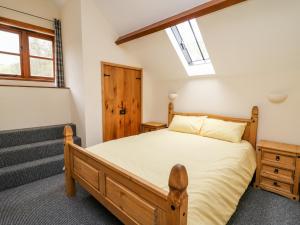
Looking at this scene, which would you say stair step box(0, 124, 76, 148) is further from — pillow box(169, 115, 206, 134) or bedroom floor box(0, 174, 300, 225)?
pillow box(169, 115, 206, 134)

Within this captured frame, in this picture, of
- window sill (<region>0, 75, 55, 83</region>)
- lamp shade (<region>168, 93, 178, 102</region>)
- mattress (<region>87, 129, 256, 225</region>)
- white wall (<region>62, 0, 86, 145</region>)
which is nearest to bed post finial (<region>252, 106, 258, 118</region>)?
mattress (<region>87, 129, 256, 225</region>)

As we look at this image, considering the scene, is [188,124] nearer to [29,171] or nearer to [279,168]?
[279,168]

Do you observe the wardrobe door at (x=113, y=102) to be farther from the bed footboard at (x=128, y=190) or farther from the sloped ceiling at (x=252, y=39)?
the bed footboard at (x=128, y=190)

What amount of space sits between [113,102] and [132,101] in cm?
50

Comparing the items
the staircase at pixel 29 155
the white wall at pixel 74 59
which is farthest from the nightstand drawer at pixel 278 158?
the staircase at pixel 29 155

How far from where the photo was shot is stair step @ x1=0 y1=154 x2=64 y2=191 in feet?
7.58

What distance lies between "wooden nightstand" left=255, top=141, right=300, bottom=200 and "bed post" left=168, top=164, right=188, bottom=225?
6.12 feet

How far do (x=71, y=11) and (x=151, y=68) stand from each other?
1.81 meters

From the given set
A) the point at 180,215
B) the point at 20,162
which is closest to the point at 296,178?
the point at 180,215

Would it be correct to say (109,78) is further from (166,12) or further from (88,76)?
(166,12)

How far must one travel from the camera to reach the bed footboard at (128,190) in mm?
910

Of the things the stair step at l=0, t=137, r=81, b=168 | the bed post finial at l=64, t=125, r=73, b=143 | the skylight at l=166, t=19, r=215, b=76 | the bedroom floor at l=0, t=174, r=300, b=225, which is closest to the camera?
the bedroom floor at l=0, t=174, r=300, b=225

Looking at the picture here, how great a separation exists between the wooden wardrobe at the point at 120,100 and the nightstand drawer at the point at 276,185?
2.50 meters

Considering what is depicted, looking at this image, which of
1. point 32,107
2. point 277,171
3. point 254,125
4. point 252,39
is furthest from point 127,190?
A: point 32,107
